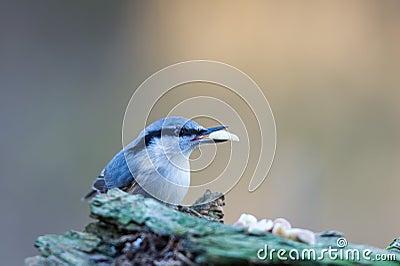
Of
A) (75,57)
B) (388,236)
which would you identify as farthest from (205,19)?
(388,236)

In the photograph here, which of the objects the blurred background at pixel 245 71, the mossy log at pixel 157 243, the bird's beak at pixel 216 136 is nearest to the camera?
the mossy log at pixel 157 243

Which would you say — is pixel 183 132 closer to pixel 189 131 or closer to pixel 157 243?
pixel 189 131

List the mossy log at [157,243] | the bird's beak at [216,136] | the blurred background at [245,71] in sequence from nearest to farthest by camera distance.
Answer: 1. the mossy log at [157,243]
2. the bird's beak at [216,136]
3. the blurred background at [245,71]

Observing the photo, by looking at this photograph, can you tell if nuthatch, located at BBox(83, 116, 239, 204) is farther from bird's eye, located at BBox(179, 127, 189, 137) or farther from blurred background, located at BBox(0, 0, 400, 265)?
blurred background, located at BBox(0, 0, 400, 265)

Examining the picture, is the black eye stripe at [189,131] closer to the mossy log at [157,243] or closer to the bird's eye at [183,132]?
the bird's eye at [183,132]

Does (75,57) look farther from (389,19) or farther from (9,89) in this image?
(389,19)

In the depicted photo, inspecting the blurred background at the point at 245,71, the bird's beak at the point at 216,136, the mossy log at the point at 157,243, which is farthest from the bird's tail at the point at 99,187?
the blurred background at the point at 245,71
